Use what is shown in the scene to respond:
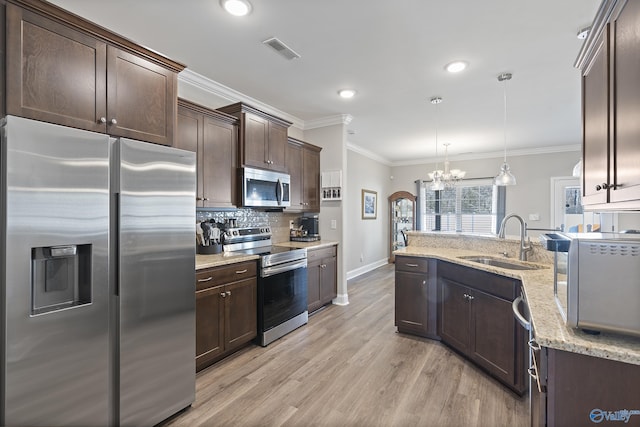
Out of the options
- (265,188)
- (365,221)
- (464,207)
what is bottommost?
(365,221)

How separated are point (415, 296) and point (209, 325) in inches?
79.5

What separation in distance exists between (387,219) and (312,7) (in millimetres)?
6224

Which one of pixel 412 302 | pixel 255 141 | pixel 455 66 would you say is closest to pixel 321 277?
pixel 412 302

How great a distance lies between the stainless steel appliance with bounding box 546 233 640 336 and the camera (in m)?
1.02

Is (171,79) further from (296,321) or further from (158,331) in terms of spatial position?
(296,321)

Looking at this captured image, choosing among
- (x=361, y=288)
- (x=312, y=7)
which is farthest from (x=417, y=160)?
(x=312, y=7)

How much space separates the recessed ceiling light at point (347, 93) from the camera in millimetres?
3438

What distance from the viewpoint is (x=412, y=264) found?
3188 millimetres

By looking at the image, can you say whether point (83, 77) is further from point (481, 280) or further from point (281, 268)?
point (481, 280)

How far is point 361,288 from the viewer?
207 inches

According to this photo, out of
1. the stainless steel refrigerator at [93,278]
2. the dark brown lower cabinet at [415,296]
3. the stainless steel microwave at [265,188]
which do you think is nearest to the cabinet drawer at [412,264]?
the dark brown lower cabinet at [415,296]

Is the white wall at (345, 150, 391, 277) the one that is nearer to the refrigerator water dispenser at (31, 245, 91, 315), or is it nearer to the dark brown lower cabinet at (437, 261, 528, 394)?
the dark brown lower cabinet at (437, 261, 528, 394)

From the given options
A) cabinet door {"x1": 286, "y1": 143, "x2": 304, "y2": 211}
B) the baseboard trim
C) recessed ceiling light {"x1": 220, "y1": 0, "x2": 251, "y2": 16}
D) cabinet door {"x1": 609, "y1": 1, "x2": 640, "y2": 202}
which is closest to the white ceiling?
recessed ceiling light {"x1": 220, "y1": 0, "x2": 251, "y2": 16}

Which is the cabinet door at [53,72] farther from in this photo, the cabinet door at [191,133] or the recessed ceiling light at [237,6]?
the cabinet door at [191,133]
